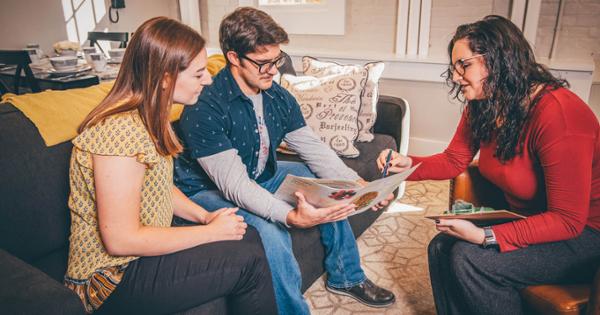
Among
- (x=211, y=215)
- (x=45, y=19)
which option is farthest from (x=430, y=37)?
(x=45, y=19)

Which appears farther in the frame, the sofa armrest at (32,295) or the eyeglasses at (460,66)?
the eyeglasses at (460,66)

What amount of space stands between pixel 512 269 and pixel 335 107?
117 cm

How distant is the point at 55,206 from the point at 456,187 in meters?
1.34

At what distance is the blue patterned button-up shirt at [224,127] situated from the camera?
56.9 inches

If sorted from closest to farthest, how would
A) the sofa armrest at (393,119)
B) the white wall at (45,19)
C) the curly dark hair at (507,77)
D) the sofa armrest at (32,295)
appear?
the sofa armrest at (32,295)
the curly dark hair at (507,77)
the sofa armrest at (393,119)
the white wall at (45,19)

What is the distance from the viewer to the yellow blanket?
1.28 m

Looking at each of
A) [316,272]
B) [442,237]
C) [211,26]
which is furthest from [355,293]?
[211,26]

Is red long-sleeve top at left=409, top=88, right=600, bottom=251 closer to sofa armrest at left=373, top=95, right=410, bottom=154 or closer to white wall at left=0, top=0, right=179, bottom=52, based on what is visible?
sofa armrest at left=373, top=95, right=410, bottom=154

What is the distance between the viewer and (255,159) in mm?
1636

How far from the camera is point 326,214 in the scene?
54.2 inches

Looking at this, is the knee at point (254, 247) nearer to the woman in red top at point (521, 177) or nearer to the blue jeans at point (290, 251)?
the blue jeans at point (290, 251)

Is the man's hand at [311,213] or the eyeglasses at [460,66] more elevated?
the eyeglasses at [460,66]

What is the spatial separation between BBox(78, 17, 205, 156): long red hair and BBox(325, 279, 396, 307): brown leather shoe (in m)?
1.00

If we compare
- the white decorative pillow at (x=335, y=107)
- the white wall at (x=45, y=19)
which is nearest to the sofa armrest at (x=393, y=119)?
the white decorative pillow at (x=335, y=107)
